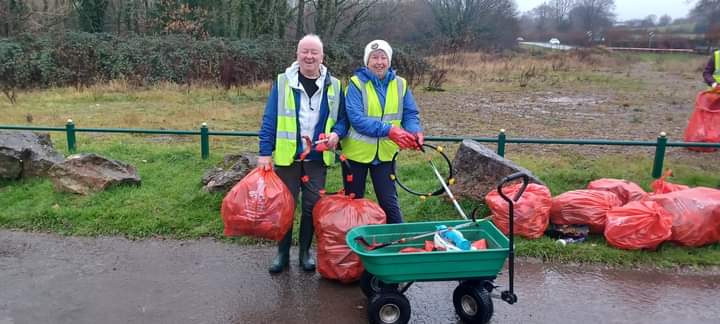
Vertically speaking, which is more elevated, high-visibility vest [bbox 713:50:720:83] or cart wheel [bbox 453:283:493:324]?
high-visibility vest [bbox 713:50:720:83]

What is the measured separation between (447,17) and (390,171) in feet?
147

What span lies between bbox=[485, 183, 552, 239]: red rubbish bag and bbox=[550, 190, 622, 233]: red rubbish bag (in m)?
0.21

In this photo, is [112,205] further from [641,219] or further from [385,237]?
[641,219]

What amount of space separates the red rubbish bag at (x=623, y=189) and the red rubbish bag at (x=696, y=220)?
19.4 inches

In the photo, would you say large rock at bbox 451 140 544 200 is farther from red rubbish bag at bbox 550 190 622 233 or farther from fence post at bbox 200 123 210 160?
fence post at bbox 200 123 210 160

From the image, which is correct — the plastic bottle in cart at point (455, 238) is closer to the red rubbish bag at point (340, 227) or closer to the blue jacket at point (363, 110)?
the red rubbish bag at point (340, 227)

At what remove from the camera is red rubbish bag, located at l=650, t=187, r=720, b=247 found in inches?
199

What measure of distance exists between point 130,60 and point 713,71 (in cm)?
1746

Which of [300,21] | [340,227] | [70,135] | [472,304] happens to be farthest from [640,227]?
[300,21]

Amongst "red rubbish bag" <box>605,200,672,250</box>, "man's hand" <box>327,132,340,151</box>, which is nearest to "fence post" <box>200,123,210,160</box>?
"man's hand" <box>327,132,340,151</box>

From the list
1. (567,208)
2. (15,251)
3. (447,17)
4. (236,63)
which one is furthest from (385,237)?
(447,17)

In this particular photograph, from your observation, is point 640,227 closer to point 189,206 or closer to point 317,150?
point 317,150

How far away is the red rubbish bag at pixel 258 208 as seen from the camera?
4.16 m

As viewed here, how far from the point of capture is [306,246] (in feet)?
15.5
